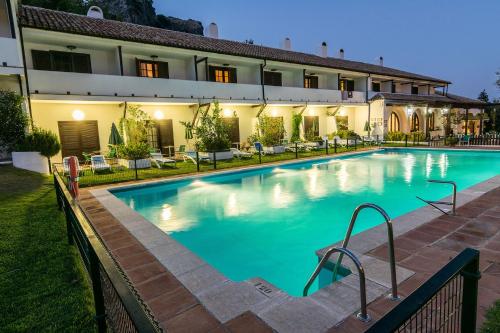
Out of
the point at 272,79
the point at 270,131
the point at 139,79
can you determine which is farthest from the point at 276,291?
the point at 272,79

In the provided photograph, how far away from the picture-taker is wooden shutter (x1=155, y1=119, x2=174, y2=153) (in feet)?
55.9

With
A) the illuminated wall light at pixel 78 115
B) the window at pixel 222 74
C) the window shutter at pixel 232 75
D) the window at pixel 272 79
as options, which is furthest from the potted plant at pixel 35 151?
the window at pixel 272 79

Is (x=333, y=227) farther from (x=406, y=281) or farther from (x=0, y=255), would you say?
(x=0, y=255)

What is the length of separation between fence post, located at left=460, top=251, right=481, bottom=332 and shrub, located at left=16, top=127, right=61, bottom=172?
521 inches

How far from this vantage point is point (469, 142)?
69.2 ft

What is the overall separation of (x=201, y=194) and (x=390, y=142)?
1911cm

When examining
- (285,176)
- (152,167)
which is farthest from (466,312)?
(152,167)

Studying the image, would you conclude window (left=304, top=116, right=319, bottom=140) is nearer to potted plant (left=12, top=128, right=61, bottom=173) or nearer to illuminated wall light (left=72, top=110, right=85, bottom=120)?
illuminated wall light (left=72, top=110, right=85, bottom=120)

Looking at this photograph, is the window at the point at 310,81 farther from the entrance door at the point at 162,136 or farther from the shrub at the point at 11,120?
the shrub at the point at 11,120

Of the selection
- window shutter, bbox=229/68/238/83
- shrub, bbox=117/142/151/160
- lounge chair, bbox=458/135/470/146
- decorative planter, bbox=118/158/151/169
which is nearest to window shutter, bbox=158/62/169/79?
window shutter, bbox=229/68/238/83

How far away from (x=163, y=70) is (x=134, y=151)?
574 centimetres

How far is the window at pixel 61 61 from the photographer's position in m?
13.4

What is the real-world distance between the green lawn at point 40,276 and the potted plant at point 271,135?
13.0 meters

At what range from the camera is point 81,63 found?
47.5 ft
